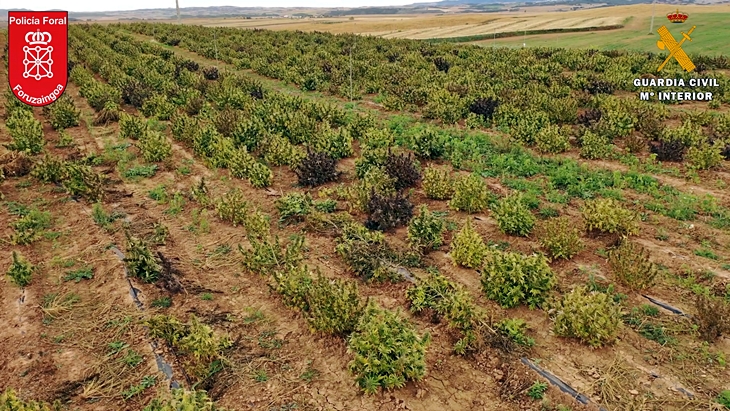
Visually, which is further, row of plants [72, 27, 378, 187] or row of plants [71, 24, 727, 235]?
row of plants [72, 27, 378, 187]

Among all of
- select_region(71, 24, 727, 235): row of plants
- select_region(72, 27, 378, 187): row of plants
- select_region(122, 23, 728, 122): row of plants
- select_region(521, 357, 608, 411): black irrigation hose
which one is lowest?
select_region(521, 357, 608, 411): black irrigation hose

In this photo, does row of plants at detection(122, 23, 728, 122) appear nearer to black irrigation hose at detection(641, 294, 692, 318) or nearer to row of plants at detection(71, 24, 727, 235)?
row of plants at detection(71, 24, 727, 235)

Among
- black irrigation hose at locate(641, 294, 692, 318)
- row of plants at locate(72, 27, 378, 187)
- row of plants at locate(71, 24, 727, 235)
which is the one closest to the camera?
black irrigation hose at locate(641, 294, 692, 318)

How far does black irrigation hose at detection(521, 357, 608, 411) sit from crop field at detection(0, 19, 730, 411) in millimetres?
28

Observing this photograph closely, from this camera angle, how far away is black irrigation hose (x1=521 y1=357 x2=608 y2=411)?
219 inches

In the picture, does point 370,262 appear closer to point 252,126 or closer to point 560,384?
point 560,384

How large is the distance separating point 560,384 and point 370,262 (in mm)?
3449

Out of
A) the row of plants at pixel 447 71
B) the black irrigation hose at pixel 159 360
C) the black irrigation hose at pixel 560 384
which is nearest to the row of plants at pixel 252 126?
the row of plants at pixel 447 71

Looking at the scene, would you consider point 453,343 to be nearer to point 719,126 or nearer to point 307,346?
point 307,346

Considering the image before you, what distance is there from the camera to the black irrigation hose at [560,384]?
18.2 feet

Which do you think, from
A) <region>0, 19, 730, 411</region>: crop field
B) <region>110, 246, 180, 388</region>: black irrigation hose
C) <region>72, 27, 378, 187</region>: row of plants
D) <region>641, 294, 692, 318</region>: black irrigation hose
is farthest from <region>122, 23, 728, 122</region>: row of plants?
<region>110, 246, 180, 388</region>: black irrigation hose

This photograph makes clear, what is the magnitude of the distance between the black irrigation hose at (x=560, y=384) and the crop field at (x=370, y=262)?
0.03 meters

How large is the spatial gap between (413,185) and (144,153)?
7.52 metres

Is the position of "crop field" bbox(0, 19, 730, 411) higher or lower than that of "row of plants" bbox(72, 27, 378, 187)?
lower
